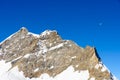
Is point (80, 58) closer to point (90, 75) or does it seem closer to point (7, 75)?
point (90, 75)

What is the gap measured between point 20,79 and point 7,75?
54.0 feet

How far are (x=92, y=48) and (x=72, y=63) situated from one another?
1155 centimetres

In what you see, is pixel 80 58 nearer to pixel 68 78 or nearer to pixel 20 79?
pixel 68 78

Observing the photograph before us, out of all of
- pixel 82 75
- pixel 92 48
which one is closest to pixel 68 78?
pixel 82 75

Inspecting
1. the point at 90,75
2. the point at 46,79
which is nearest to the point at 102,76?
the point at 90,75

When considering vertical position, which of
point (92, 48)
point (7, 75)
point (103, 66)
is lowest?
point (7, 75)

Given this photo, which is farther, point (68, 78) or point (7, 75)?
point (68, 78)

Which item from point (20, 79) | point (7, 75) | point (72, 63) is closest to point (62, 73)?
point (72, 63)

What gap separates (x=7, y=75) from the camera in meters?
175

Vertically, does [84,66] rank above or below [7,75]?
above

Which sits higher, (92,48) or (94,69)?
(92,48)

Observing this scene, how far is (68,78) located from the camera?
188750 millimetres

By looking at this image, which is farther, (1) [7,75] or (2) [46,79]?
(2) [46,79]

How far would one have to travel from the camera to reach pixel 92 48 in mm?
197250
